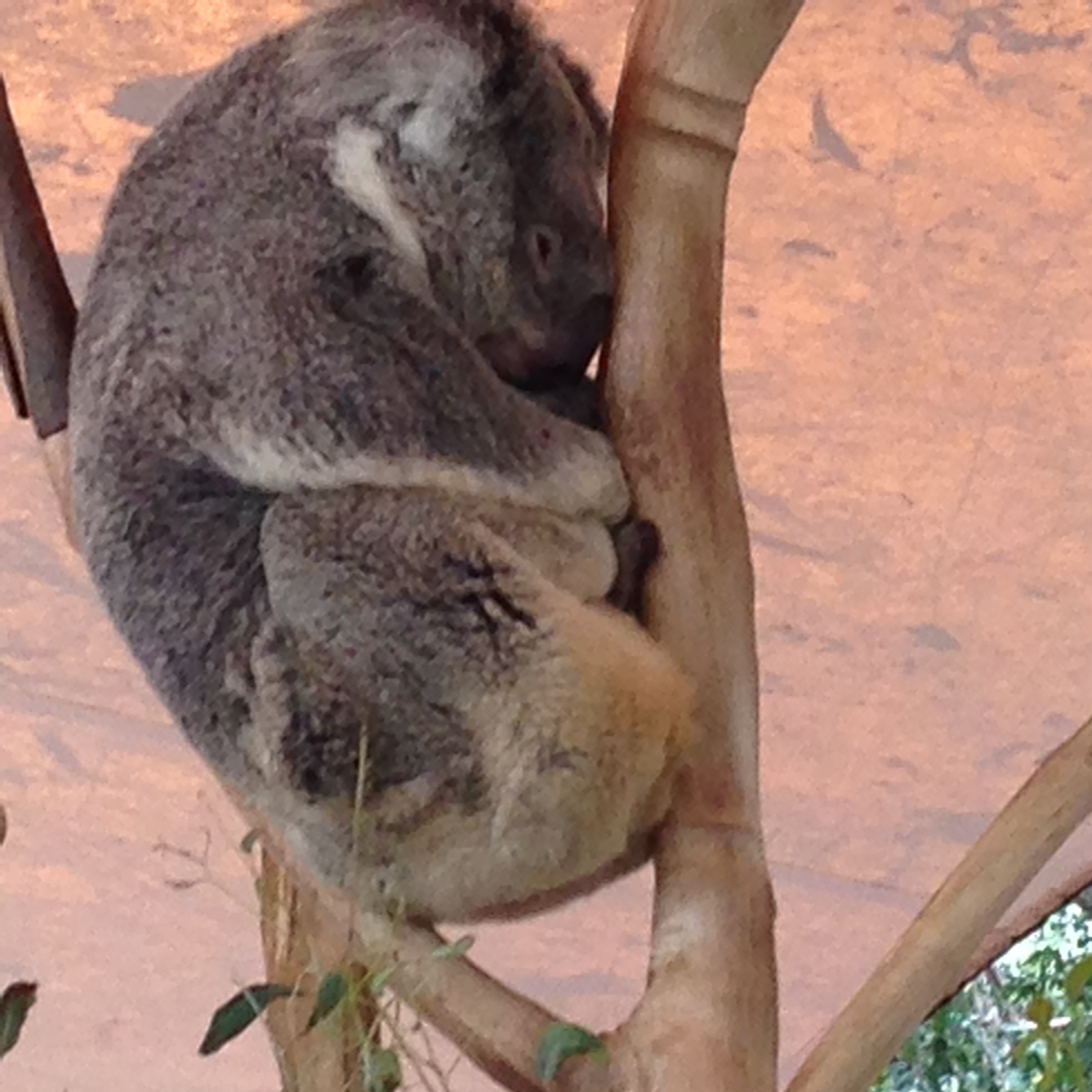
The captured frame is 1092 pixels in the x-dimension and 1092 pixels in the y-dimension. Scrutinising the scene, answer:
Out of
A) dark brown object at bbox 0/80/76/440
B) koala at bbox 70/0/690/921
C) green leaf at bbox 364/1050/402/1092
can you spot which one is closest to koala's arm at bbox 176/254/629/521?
koala at bbox 70/0/690/921

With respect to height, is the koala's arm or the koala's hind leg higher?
the koala's arm

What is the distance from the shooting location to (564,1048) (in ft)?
2.84

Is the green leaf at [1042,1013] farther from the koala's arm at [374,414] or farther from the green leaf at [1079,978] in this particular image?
the koala's arm at [374,414]

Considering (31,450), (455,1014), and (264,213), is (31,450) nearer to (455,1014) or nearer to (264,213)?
(264,213)

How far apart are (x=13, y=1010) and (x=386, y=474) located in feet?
1.32

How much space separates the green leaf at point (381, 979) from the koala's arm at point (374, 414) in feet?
0.86

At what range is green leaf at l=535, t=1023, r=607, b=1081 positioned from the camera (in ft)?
2.84

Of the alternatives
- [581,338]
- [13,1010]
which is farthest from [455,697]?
[13,1010]

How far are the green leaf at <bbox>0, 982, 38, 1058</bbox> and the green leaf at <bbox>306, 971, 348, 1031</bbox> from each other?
0.67 ft

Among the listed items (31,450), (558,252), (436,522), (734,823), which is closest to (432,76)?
(558,252)

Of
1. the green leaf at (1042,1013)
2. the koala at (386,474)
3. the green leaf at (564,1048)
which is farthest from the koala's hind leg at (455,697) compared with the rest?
the green leaf at (1042,1013)

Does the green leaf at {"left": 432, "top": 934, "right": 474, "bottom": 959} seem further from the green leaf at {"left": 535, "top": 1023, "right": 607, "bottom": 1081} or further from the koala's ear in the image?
the koala's ear

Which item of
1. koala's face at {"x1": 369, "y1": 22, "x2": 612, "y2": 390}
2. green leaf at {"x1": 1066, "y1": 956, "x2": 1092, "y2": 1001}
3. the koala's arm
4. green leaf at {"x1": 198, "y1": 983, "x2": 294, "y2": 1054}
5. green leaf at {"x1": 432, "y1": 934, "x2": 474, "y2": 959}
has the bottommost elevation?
green leaf at {"x1": 198, "y1": 983, "x2": 294, "y2": 1054}

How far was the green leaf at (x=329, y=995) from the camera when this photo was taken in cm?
92
